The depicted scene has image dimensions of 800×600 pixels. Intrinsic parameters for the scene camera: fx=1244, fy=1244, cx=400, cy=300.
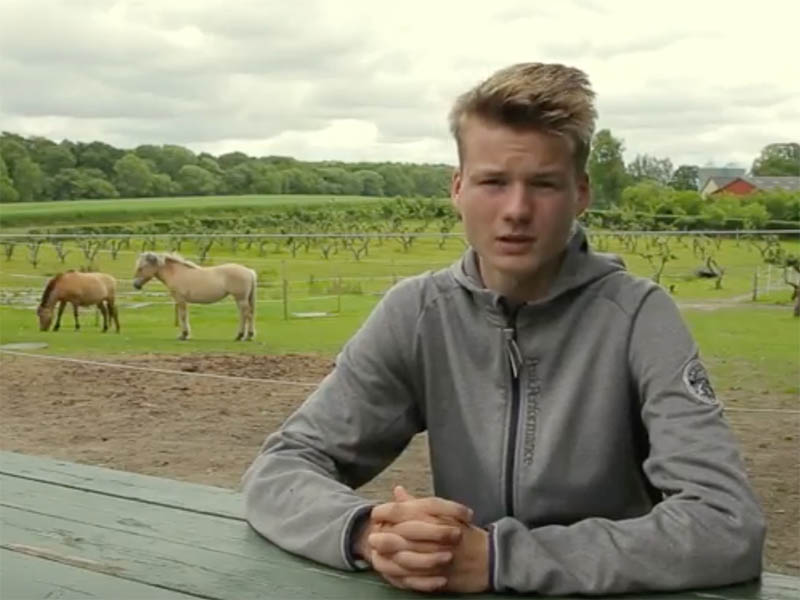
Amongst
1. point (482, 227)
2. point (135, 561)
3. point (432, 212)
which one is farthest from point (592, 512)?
point (432, 212)

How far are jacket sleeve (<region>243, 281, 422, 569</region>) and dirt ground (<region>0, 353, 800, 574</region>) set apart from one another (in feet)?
6.96

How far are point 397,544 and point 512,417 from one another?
0.19 meters

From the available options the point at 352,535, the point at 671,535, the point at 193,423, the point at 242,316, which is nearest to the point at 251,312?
the point at 242,316

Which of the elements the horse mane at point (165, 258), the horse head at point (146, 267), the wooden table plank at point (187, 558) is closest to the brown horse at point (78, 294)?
the horse head at point (146, 267)

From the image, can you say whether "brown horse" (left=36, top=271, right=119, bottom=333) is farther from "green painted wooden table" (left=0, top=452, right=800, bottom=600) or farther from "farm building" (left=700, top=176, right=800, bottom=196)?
"green painted wooden table" (left=0, top=452, right=800, bottom=600)

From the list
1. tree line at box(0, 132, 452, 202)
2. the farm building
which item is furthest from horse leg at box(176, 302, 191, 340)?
the farm building

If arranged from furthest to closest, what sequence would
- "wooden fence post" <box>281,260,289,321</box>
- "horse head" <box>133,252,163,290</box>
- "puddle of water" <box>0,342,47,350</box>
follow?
"horse head" <box>133,252,163,290</box>, "wooden fence post" <box>281,260,289,321</box>, "puddle of water" <box>0,342,47,350</box>

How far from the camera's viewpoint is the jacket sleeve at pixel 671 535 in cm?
91

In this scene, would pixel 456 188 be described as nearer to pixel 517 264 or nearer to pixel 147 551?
pixel 517 264

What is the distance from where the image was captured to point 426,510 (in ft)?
3.06

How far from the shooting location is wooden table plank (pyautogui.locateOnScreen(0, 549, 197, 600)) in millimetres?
972

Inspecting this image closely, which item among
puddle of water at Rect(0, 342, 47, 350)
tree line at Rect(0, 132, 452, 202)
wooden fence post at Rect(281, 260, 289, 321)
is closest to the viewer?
tree line at Rect(0, 132, 452, 202)

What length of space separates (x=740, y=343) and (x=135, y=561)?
21.2 feet

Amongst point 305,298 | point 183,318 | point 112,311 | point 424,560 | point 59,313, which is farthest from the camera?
point 59,313
